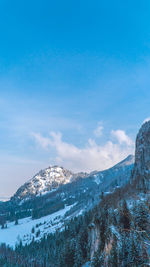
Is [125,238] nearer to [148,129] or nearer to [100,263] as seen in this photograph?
[100,263]

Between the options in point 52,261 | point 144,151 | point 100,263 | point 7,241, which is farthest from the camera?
point 7,241

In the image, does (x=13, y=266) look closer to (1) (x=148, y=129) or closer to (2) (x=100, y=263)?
(2) (x=100, y=263)

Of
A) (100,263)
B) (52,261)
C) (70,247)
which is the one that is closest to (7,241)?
(52,261)

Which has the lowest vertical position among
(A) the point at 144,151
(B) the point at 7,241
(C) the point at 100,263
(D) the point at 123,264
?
(B) the point at 7,241

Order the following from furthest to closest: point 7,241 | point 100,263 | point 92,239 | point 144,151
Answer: point 7,241 < point 144,151 < point 92,239 < point 100,263

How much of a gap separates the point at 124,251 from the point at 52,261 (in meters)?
79.5

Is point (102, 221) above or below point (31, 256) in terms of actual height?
above

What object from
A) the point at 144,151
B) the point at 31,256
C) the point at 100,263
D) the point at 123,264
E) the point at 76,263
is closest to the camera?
the point at 123,264

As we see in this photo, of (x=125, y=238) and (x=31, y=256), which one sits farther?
(x=31, y=256)

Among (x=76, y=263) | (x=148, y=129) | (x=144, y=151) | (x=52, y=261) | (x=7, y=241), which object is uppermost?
(x=148, y=129)

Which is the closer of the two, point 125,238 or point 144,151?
point 125,238

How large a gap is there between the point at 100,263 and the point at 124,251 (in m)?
10.00

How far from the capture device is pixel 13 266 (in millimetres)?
102000

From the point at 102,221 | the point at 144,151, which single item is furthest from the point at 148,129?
the point at 102,221
